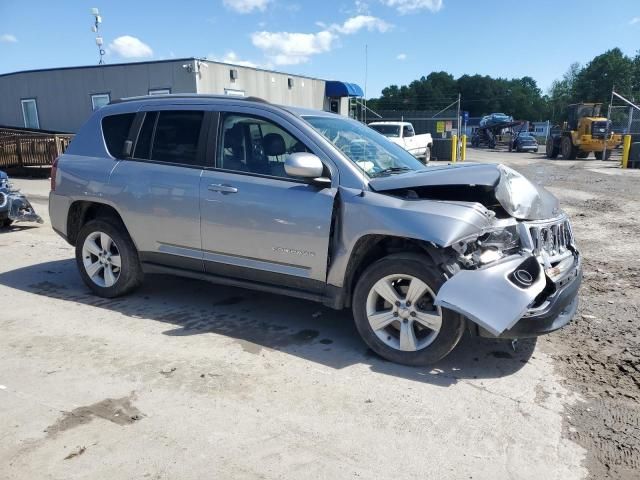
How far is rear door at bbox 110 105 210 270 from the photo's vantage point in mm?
4539

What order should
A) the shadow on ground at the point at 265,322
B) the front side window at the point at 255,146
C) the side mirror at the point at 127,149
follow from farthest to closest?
the side mirror at the point at 127,149, the front side window at the point at 255,146, the shadow on ground at the point at 265,322

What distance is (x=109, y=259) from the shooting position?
5133 mm

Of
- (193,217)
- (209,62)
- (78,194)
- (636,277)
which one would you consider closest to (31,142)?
(209,62)

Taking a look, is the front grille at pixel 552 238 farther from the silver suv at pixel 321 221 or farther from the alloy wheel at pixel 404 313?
the alloy wheel at pixel 404 313

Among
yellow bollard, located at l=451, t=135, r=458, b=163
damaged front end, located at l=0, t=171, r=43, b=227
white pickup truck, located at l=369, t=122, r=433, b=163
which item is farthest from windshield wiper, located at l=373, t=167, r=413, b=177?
yellow bollard, located at l=451, t=135, r=458, b=163

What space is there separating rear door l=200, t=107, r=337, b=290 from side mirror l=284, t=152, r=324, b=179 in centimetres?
13

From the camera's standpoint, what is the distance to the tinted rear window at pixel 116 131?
16.6 ft

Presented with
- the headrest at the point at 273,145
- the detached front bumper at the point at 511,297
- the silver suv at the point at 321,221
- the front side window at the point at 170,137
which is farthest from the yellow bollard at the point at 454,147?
the detached front bumper at the point at 511,297

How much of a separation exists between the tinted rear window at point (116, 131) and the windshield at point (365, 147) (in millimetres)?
1957

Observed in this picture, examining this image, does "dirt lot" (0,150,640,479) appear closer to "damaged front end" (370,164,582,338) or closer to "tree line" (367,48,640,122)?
"damaged front end" (370,164,582,338)

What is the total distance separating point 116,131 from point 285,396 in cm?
334

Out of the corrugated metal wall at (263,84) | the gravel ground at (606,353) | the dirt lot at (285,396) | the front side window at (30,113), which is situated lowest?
the dirt lot at (285,396)

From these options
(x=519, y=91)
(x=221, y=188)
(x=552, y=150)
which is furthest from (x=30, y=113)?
(x=519, y=91)

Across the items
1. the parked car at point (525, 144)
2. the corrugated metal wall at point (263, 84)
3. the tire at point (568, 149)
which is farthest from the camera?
the parked car at point (525, 144)
